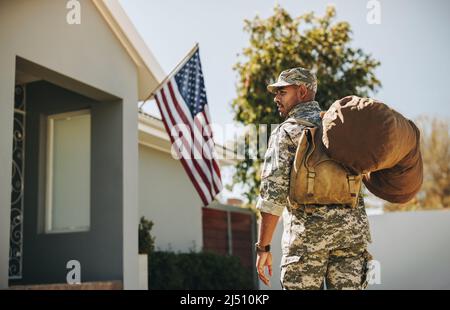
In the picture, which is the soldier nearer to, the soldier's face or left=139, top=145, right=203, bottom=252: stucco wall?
the soldier's face

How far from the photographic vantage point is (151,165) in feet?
36.3

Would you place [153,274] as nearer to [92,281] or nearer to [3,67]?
[92,281]

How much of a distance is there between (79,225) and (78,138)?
3.82 ft

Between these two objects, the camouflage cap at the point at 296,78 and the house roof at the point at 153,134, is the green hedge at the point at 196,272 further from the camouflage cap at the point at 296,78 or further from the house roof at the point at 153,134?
the camouflage cap at the point at 296,78

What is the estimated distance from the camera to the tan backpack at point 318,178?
3484 millimetres

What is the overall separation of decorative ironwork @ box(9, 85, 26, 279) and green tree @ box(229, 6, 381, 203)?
5.49 m

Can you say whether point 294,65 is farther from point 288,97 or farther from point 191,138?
point 288,97

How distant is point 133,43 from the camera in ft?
24.1

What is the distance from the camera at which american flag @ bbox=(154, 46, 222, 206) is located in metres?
7.11

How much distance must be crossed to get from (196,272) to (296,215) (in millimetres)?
6715

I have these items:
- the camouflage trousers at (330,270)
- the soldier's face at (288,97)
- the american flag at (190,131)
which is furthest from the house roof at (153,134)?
the camouflage trousers at (330,270)

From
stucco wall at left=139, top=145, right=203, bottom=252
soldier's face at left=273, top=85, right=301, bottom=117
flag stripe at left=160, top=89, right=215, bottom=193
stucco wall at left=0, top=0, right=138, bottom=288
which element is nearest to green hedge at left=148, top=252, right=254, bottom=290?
stucco wall at left=139, top=145, right=203, bottom=252

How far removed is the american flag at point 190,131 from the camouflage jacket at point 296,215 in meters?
3.51
